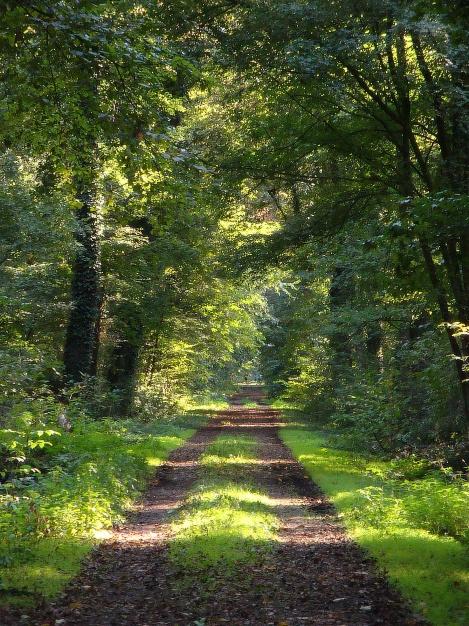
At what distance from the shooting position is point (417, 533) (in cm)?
849

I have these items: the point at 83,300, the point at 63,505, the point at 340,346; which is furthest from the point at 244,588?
the point at 340,346

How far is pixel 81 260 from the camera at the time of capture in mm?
18609

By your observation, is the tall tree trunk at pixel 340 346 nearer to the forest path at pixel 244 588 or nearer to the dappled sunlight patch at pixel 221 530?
the dappled sunlight patch at pixel 221 530

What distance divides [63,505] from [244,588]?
10.7 ft

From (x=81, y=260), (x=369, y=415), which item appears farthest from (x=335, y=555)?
(x=81, y=260)

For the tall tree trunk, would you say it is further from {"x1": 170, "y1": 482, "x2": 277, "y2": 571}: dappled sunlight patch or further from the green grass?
{"x1": 170, "y1": 482, "x2": 277, "y2": 571}: dappled sunlight patch

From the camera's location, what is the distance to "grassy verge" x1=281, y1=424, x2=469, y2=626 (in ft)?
20.1

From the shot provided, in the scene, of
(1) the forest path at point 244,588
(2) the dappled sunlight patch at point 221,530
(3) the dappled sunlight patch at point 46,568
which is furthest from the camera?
(2) the dappled sunlight patch at point 221,530

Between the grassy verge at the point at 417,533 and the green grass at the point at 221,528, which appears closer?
the grassy verge at the point at 417,533

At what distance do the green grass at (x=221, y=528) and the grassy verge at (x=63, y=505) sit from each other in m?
1.18

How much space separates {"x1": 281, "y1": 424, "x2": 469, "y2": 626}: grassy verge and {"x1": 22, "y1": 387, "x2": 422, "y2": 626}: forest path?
0.71ft

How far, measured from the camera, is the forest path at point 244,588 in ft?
19.8

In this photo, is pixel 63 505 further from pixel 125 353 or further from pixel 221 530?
pixel 125 353

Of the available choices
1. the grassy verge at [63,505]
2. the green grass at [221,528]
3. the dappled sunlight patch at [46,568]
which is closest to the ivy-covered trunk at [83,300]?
the grassy verge at [63,505]
